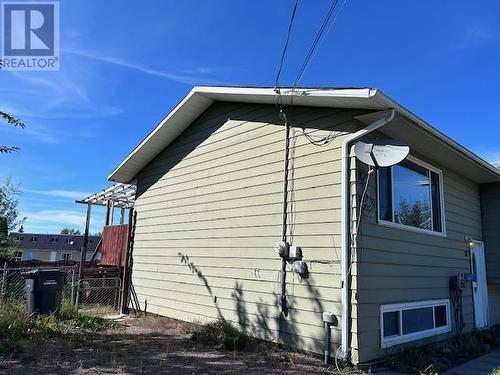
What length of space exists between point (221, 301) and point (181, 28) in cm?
557

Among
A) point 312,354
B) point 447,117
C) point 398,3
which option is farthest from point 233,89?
point 447,117

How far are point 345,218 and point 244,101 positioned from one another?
11.3 ft

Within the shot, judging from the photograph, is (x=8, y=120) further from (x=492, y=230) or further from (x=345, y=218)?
(x=492, y=230)

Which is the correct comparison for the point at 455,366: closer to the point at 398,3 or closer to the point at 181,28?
the point at 398,3

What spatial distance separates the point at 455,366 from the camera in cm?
655

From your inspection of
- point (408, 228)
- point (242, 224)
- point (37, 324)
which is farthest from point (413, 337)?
point (37, 324)

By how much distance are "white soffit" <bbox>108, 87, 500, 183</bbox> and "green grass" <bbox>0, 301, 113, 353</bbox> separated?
398 cm

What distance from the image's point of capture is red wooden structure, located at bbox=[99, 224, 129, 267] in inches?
485

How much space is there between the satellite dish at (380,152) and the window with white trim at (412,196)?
902 mm

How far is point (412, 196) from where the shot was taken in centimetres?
748

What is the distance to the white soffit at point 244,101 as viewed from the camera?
589 cm

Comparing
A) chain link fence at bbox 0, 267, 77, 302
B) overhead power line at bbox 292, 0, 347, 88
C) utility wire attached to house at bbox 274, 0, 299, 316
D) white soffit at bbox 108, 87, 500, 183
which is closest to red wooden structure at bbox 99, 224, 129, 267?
chain link fence at bbox 0, 267, 77, 302

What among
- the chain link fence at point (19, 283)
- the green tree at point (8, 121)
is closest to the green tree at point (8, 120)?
the green tree at point (8, 121)

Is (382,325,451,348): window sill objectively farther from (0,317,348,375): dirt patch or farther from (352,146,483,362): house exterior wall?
(0,317,348,375): dirt patch
